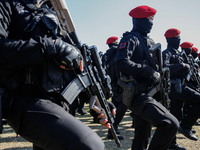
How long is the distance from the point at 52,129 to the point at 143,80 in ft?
6.02

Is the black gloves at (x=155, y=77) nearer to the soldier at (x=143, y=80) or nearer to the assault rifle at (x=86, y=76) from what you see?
the soldier at (x=143, y=80)

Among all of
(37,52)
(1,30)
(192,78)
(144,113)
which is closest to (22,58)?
(37,52)

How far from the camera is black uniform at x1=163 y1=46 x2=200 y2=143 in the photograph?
13.4 feet

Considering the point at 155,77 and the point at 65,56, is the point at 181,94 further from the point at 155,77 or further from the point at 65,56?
the point at 65,56

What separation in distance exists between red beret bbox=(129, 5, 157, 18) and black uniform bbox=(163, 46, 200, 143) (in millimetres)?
1455

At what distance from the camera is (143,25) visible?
3010 mm

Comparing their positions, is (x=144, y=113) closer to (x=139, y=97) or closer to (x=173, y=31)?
(x=139, y=97)

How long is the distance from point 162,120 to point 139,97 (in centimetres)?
44

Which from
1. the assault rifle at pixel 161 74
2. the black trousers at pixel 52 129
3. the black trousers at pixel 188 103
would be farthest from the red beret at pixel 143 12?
the black trousers at pixel 52 129

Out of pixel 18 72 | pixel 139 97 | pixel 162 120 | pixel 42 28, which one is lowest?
pixel 162 120

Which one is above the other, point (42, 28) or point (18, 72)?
point (42, 28)

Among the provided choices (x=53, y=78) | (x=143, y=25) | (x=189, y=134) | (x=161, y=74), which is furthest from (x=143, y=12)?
(x=189, y=134)

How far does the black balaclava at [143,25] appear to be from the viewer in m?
3.01

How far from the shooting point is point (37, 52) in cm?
130
